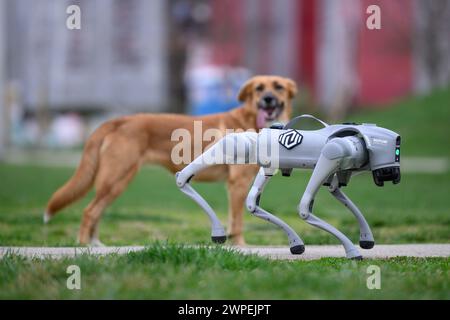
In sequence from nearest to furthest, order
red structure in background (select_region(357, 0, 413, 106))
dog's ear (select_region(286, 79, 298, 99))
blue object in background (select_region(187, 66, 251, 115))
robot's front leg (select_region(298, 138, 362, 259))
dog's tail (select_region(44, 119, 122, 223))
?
robot's front leg (select_region(298, 138, 362, 259))
dog's tail (select_region(44, 119, 122, 223))
dog's ear (select_region(286, 79, 298, 99))
blue object in background (select_region(187, 66, 251, 115))
red structure in background (select_region(357, 0, 413, 106))

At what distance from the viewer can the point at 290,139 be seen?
6.27m

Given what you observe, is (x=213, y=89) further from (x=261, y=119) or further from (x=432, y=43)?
(x=261, y=119)

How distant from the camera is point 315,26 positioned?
111ft

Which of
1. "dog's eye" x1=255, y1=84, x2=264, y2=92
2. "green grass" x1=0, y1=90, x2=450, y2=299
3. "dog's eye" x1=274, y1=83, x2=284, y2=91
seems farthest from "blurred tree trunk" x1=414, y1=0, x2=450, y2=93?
"dog's eye" x1=255, y1=84, x2=264, y2=92

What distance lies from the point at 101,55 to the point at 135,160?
89.7ft

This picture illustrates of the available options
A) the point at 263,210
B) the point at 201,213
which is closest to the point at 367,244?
the point at 263,210

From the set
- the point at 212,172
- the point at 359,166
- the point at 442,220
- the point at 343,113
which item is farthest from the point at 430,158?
the point at 359,166

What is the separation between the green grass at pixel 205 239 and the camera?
5160 mm

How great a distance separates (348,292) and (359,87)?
28528 mm

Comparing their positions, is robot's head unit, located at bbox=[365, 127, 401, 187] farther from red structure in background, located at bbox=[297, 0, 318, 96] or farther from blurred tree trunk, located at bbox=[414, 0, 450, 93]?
red structure in background, located at bbox=[297, 0, 318, 96]

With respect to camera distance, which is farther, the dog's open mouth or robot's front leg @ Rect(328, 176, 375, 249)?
the dog's open mouth

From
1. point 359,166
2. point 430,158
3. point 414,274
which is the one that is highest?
point 359,166

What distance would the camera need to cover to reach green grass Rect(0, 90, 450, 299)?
16.9 feet
